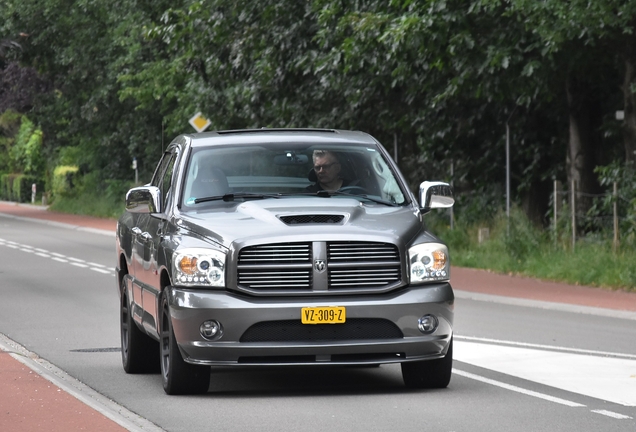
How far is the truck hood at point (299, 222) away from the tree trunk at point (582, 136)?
16189mm

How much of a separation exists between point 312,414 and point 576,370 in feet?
9.95

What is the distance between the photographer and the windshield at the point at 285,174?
1058 cm

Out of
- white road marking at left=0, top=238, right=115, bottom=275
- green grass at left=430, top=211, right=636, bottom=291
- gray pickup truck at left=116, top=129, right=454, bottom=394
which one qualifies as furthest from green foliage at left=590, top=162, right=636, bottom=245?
gray pickup truck at left=116, top=129, right=454, bottom=394

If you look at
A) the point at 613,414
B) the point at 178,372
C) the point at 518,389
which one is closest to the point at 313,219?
the point at 178,372

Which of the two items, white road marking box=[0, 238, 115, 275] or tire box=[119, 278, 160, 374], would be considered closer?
tire box=[119, 278, 160, 374]

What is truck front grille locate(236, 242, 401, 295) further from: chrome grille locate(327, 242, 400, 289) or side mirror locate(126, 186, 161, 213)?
side mirror locate(126, 186, 161, 213)

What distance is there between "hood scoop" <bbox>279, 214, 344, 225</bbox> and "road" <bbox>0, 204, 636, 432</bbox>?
1.18 meters

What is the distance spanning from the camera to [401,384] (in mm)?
10609

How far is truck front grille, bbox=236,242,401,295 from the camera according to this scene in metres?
9.51

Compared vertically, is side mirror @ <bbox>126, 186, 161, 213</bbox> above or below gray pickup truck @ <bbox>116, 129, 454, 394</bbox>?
above

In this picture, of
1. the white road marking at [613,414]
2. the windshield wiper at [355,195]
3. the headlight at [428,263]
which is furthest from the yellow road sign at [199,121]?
the white road marking at [613,414]

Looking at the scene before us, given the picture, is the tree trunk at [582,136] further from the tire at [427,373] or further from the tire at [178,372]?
the tire at [178,372]

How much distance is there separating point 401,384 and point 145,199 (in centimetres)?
232

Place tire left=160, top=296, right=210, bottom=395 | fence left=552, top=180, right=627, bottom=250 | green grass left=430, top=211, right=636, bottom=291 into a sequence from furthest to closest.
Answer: fence left=552, top=180, right=627, bottom=250 < green grass left=430, top=211, right=636, bottom=291 < tire left=160, top=296, right=210, bottom=395
